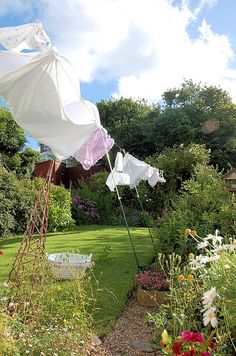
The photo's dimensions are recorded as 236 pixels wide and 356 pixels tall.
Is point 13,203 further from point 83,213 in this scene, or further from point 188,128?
point 188,128

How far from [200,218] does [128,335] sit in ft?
7.62

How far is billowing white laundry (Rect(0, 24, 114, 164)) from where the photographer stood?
3.25 metres

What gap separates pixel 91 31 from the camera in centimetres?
469

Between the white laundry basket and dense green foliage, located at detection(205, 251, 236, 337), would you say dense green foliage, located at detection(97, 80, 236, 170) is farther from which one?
dense green foliage, located at detection(205, 251, 236, 337)

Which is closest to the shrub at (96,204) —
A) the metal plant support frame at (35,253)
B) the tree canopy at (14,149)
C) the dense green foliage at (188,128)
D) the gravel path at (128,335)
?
the tree canopy at (14,149)

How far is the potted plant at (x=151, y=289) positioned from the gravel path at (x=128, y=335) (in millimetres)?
96

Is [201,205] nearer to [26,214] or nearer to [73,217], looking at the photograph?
[26,214]

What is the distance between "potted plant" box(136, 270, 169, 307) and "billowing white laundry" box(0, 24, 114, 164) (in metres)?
1.95

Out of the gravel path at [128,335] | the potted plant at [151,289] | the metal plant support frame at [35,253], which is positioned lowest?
the gravel path at [128,335]

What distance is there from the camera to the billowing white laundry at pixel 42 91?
3246 mm

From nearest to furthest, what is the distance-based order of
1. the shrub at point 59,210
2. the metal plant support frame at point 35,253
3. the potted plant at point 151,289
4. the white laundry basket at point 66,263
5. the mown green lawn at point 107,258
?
the metal plant support frame at point 35,253
the mown green lawn at point 107,258
the potted plant at point 151,289
the white laundry basket at point 66,263
the shrub at point 59,210

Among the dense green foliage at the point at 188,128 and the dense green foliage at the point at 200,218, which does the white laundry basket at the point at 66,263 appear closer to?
the dense green foliage at the point at 200,218

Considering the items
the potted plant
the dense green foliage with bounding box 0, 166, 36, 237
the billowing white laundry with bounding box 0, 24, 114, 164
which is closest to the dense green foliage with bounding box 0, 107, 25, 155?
the dense green foliage with bounding box 0, 166, 36, 237

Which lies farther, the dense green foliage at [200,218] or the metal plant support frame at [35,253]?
the dense green foliage at [200,218]
